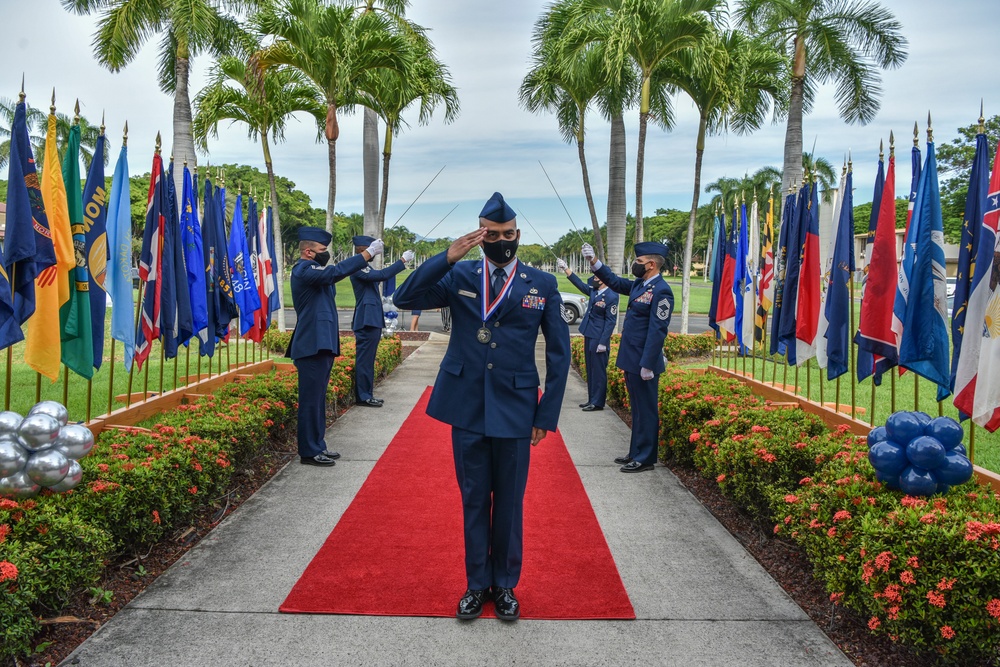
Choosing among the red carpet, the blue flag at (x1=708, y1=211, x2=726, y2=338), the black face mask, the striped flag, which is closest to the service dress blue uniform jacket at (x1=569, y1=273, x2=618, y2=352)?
the blue flag at (x1=708, y1=211, x2=726, y2=338)

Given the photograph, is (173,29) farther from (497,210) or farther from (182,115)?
(497,210)

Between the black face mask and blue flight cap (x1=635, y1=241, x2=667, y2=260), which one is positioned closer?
the black face mask

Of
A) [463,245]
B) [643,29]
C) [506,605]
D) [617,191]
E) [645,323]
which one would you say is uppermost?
[643,29]

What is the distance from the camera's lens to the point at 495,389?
3.53 m

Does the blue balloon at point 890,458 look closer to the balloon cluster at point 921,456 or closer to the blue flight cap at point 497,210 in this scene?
the balloon cluster at point 921,456

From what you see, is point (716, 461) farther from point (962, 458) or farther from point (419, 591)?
point (419, 591)

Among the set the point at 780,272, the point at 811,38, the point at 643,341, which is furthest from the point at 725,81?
the point at 643,341

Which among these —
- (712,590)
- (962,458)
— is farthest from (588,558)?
(962,458)

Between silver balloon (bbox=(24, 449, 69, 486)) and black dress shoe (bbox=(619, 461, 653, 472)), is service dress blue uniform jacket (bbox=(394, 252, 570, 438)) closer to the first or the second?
silver balloon (bbox=(24, 449, 69, 486))

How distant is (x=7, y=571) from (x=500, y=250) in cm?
236

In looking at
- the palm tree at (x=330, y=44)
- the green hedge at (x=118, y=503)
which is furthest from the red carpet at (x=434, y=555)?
the palm tree at (x=330, y=44)

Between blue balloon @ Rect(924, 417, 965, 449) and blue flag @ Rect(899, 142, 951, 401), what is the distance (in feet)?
3.83

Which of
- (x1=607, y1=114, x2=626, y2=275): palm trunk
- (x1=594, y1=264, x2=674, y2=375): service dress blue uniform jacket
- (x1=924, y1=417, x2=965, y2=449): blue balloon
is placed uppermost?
(x1=607, y1=114, x2=626, y2=275): palm trunk

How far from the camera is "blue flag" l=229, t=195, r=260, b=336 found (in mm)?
8008
